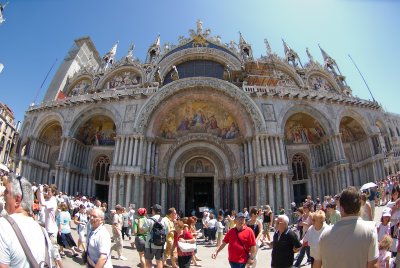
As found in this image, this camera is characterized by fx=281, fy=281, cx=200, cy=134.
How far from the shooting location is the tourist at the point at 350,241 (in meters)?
2.86

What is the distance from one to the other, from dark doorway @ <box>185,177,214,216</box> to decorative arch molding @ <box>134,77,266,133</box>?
6201 mm

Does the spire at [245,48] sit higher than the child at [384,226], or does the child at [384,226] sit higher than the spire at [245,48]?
the spire at [245,48]

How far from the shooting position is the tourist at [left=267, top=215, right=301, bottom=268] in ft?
16.1

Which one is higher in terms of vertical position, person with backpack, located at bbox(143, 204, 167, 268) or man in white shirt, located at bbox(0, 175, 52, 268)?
man in white shirt, located at bbox(0, 175, 52, 268)

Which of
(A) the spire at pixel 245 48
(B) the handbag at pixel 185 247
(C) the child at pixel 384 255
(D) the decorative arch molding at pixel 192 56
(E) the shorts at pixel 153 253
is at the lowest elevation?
(E) the shorts at pixel 153 253

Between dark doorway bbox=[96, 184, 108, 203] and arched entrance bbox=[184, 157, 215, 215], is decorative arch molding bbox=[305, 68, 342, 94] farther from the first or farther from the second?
dark doorway bbox=[96, 184, 108, 203]

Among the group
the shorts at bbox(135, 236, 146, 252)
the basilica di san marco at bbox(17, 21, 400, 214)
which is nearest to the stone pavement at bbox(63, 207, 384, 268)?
the shorts at bbox(135, 236, 146, 252)

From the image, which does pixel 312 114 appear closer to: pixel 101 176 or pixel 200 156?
pixel 200 156

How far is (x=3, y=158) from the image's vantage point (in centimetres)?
4178

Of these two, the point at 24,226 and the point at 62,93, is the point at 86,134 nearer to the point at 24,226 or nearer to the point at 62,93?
the point at 62,93

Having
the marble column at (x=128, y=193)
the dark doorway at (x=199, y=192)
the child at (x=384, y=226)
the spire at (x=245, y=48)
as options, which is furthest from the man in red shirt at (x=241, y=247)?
the spire at (x=245, y=48)

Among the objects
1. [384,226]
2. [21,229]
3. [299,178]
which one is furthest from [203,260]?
[299,178]

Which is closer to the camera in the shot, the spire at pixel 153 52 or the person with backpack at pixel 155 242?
the person with backpack at pixel 155 242

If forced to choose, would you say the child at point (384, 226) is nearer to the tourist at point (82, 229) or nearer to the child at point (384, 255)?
the child at point (384, 255)
